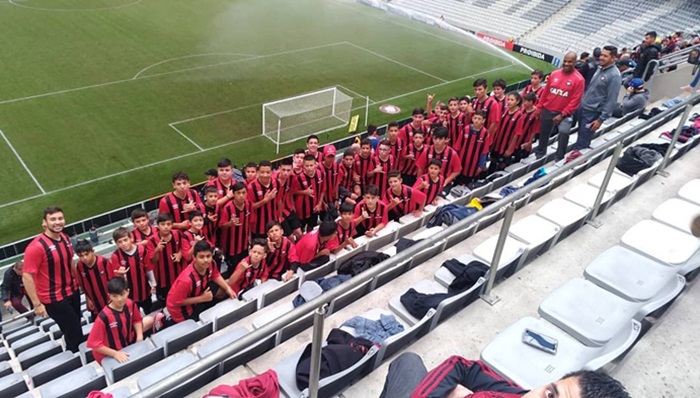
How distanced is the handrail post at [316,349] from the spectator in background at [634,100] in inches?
307

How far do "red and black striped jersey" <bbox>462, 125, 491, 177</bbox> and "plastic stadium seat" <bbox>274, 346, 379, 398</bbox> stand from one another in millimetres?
4383

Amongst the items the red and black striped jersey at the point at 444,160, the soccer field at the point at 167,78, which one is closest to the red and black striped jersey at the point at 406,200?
the red and black striped jersey at the point at 444,160

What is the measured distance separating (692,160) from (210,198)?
521 cm

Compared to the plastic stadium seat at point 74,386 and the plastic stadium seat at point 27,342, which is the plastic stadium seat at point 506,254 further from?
the plastic stadium seat at point 27,342

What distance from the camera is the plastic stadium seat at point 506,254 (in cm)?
390

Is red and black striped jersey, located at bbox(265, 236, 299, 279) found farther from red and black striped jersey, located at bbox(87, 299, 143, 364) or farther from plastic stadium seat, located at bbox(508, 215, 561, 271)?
plastic stadium seat, located at bbox(508, 215, 561, 271)

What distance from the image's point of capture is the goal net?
13570mm

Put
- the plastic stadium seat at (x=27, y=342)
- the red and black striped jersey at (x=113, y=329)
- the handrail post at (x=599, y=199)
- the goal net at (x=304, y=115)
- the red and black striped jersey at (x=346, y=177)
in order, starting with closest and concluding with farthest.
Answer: the red and black striped jersey at (x=113, y=329), the handrail post at (x=599, y=199), the plastic stadium seat at (x=27, y=342), the red and black striped jersey at (x=346, y=177), the goal net at (x=304, y=115)

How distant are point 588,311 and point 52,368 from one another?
3.93 m

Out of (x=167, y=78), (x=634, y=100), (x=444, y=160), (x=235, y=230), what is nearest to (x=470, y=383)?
(x=235, y=230)

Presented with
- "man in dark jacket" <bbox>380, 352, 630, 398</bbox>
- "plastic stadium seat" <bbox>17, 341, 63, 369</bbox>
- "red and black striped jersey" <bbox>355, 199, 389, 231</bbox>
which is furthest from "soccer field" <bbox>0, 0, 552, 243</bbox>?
"man in dark jacket" <bbox>380, 352, 630, 398</bbox>

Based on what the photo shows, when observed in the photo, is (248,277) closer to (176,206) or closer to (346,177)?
(176,206)

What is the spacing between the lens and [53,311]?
4.67 m

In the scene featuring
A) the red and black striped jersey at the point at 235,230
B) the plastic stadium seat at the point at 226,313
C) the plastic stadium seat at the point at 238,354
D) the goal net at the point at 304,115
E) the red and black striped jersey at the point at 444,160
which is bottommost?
the goal net at the point at 304,115
